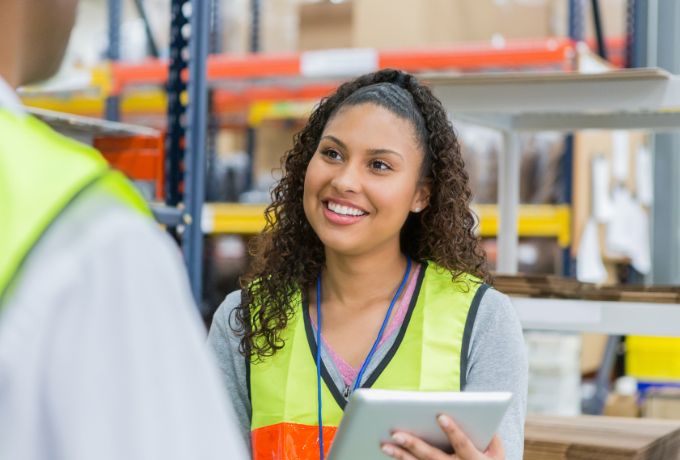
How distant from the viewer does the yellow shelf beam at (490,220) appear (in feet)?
13.6

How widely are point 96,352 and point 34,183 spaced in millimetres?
89

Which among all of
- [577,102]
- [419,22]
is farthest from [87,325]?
[419,22]

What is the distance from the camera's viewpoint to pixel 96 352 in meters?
0.47

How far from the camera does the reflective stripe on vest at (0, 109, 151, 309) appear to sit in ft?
1.52

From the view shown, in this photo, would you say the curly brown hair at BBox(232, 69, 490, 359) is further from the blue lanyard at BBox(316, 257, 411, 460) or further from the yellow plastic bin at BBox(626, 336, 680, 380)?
the yellow plastic bin at BBox(626, 336, 680, 380)

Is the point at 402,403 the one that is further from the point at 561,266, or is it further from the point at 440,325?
the point at 561,266

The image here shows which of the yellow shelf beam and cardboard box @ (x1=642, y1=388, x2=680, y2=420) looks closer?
cardboard box @ (x1=642, y1=388, x2=680, y2=420)

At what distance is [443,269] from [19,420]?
1474 mm

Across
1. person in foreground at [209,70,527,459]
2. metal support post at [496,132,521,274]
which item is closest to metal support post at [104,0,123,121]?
metal support post at [496,132,521,274]

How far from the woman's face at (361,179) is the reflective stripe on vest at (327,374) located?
164mm

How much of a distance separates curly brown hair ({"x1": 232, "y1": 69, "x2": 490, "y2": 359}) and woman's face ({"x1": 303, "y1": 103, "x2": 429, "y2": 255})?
0.23 ft

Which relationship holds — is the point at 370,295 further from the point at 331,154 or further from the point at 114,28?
the point at 114,28

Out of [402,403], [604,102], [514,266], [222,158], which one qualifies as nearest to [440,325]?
[402,403]

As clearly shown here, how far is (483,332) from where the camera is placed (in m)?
1.76
